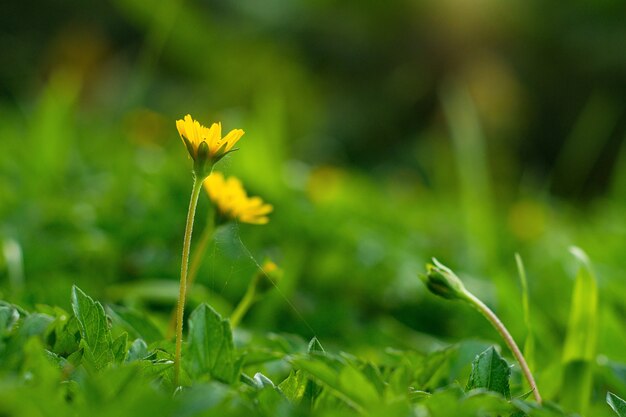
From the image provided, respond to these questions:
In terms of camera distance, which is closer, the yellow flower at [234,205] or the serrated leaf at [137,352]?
the serrated leaf at [137,352]

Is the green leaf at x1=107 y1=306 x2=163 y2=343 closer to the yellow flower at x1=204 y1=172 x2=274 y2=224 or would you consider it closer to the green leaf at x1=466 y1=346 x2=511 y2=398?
Answer: the yellow flower at x1=204 y1=172 x2=274 y2=224

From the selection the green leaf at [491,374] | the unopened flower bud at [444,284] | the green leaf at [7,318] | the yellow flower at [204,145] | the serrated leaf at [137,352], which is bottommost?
the serrated leaf at [137,352]

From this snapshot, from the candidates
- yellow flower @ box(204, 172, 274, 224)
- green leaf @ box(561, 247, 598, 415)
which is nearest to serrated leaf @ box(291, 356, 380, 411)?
yellow flower @ box(204, 172, 274, 224)

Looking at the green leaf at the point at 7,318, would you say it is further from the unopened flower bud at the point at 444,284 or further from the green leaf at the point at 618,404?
the green leaf at the point at 618,404

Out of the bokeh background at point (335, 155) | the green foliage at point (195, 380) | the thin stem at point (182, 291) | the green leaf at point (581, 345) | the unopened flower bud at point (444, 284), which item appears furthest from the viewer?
the bokeh background at point (335, 155)

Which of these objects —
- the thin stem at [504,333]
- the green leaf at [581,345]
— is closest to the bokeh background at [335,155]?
the green leaf at [581,345]

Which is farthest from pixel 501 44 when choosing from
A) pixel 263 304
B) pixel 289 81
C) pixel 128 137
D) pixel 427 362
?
pixel 427 362

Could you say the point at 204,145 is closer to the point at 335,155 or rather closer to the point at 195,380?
the point at 195,380
